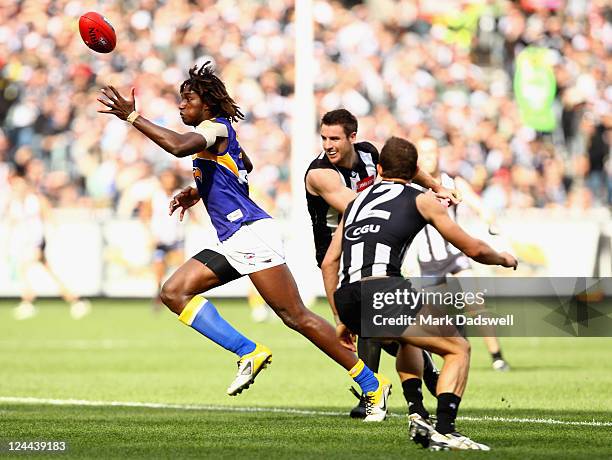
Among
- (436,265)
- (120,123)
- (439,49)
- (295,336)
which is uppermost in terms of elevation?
(439,49)

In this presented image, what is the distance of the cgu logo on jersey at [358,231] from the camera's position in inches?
308

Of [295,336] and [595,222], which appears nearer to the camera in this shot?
[295,336]

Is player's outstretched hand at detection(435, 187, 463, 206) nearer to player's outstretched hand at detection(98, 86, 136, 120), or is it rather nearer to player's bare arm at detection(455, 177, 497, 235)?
player's outstretched hand at detection(98, 86, 136, 120)

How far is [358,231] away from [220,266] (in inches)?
79.7

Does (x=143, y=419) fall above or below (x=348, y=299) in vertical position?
below

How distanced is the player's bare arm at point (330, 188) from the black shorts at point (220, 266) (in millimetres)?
853

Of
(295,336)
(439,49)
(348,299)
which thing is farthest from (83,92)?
(348,299)

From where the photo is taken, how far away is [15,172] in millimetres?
25516

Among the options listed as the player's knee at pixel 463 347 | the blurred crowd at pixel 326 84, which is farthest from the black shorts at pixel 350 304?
the blurred crowd at pixel 326 84

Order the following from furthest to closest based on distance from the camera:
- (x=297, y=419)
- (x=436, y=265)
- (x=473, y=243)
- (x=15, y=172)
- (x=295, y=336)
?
(x=15, y=172) < (x=295, y=336) < (x=436, y=265) < (x=297, y=419) < (x=473, y=243)

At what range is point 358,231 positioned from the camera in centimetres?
789

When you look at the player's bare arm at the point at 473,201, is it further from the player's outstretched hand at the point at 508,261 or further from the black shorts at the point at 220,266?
the player's outstretched hand at the point at 508,261

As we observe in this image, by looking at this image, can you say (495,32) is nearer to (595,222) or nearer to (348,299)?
(595,222)

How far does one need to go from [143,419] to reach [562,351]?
327 inches
